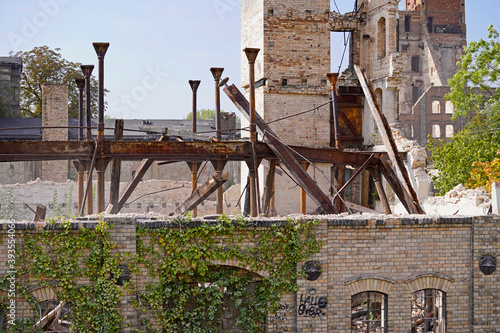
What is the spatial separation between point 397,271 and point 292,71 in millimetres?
12021

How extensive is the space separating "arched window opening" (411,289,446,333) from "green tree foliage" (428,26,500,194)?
9650mm

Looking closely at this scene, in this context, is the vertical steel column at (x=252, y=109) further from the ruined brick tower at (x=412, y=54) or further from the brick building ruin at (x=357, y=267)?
the ruined brick tower at (x=412, y=54)

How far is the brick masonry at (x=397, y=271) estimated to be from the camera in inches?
414

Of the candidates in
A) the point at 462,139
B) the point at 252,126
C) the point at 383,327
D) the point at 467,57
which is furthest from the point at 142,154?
the point at 467,57

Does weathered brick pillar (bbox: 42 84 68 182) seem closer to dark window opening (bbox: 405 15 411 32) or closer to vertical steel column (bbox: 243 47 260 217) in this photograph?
vertical steel column (bbox: 243 47 260 217)

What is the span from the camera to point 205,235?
10266mm

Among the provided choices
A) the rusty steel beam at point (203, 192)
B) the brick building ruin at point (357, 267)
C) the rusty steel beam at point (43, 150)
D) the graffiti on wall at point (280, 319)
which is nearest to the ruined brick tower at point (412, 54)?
the brick building ruin at point (357, 267)

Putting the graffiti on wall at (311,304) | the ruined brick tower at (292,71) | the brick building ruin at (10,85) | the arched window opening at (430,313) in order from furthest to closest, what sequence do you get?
the brick building ruin at (10,85)
the ruined brick tower at (292,71)
the arched window opening at (430,313)
the graffiti on wall at (311,304)

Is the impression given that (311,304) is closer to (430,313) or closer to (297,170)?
(430,313)

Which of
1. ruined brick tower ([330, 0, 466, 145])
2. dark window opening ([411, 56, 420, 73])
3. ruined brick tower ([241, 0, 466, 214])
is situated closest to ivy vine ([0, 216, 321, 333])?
ruined brick tower ([241, 0, 466, 214])

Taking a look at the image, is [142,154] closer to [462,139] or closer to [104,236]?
[104,236]

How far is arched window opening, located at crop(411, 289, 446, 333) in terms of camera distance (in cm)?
1115

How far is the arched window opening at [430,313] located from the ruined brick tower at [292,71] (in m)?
8.99

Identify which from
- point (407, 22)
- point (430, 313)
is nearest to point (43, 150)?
point (430, 313)
